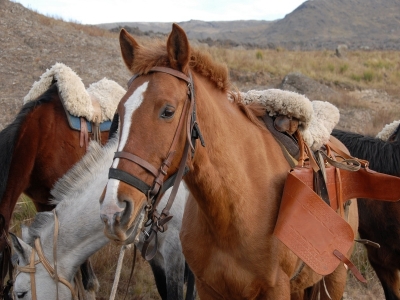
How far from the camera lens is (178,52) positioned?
77.4 inches

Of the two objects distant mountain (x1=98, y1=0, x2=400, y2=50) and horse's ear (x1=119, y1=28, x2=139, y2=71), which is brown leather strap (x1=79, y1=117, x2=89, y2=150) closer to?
horse's ear (x1=119, y1=28, x2=139, y2=71)

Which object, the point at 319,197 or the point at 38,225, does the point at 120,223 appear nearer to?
the point at 319,197

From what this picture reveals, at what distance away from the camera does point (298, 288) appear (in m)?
2.80

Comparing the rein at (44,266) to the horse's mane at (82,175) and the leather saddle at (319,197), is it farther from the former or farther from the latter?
the leather saddle at (319,197)

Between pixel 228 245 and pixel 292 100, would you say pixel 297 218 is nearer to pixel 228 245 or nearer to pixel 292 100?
pixel 228 245

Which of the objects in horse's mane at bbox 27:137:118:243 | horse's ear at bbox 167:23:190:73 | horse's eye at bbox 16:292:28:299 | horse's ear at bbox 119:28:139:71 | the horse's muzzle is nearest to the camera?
the horse's muzzle

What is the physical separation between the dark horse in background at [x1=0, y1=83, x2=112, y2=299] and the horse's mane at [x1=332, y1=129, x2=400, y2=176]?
2.59m

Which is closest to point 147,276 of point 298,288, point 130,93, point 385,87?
point 298,288

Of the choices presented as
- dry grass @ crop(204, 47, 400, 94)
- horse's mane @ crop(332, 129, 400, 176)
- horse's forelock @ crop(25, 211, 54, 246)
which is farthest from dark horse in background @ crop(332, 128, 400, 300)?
dry grass @ crop(204, 47, 400, 94)

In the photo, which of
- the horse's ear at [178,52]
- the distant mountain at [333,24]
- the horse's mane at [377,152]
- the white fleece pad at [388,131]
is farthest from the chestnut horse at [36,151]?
the distant mountain at [333,24]

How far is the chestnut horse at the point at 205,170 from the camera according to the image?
1789 millimetres

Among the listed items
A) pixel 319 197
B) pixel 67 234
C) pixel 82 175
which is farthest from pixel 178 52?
pixel 67 234

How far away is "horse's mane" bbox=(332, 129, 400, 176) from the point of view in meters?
3.57

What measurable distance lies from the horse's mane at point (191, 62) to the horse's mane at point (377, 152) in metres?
1.94
